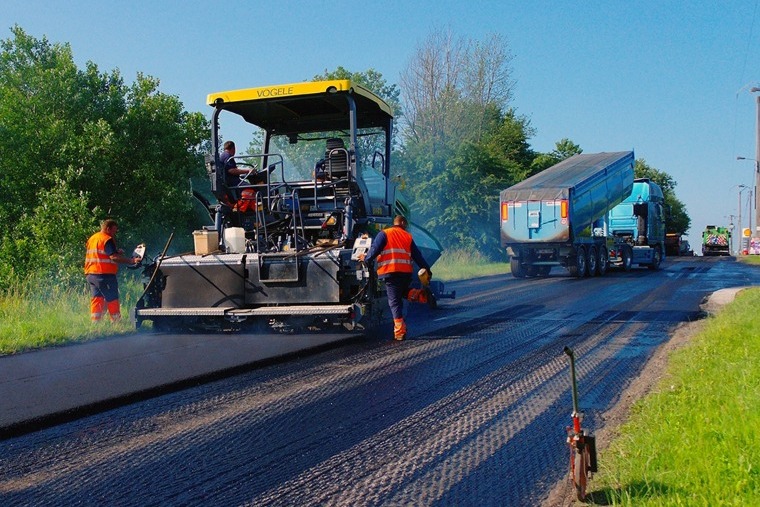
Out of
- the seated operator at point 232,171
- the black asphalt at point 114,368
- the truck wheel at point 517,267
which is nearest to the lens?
the black asphalt at point 114,368

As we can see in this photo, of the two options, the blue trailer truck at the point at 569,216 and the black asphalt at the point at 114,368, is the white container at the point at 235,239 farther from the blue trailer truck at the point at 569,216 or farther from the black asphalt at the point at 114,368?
the blue trailer truck at the point at 569,216

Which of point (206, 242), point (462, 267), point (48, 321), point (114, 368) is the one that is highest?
point (206, 242)

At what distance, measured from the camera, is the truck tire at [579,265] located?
798 inches

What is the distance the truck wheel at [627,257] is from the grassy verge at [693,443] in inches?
736

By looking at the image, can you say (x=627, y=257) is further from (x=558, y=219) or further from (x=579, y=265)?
(x=558, y=219)

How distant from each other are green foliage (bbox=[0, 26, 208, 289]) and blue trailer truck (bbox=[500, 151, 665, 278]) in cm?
834

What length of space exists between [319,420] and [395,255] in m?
3.80

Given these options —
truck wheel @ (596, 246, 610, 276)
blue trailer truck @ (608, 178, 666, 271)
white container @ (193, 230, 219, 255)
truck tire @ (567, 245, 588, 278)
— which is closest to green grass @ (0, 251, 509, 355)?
white container @ (193, 230, 219, 255)

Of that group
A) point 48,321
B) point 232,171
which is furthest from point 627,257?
point 48,321

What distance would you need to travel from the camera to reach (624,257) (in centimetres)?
2448

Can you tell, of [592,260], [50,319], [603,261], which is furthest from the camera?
[603,261]

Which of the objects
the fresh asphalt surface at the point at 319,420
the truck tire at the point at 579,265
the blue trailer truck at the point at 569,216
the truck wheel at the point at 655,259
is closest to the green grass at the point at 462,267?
the blue trailer truck at the point at 569,216

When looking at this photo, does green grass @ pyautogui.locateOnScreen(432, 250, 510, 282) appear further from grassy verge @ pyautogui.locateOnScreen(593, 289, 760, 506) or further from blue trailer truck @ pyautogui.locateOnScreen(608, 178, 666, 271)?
grassy verge @ pyautogui.locateOnScreen(593, 289, 760, 506)

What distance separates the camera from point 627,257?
24703 mm
